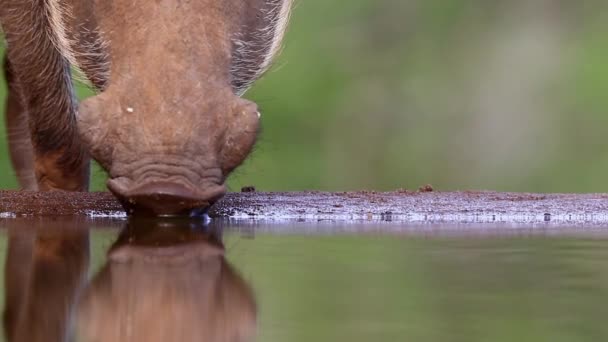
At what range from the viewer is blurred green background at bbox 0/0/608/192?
35.7ft

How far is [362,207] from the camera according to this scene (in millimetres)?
4176

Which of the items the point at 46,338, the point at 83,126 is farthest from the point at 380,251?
the point at 46,338

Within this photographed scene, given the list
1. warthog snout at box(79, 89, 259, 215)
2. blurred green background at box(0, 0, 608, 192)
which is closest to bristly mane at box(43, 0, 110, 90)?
warthog snout at box(79, 89, 259, 215)

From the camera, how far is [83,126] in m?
3.62

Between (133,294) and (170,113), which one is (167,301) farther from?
(170,113)

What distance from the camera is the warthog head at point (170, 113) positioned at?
11.6ft

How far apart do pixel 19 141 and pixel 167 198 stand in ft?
9.86

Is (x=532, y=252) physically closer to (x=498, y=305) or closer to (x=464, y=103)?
(x=498, y=305)

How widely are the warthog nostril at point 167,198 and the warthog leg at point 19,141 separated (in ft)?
9.42

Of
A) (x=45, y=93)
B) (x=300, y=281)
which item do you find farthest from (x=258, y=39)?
(x=300, y=281)

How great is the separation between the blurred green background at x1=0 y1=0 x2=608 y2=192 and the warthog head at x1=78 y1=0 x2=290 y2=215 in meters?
6.64

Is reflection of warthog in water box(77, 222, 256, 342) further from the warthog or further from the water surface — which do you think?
the warthog

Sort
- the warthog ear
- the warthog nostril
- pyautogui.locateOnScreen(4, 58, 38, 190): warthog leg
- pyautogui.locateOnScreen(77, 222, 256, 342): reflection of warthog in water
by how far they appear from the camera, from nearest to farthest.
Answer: pyautogui.locateOnScreen(77, 222, 256, 342): reflection of warthog in water, the warthog nostril, the warthog ear, pyautogui.locateOnScreen(4, 58, 38, 190): warthog leg

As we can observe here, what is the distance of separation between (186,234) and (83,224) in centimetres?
37
